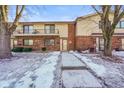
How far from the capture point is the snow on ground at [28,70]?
3.64m

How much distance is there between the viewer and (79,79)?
3623 mm

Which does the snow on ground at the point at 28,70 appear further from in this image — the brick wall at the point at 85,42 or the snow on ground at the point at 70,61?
the brick wall at the point at 85,42

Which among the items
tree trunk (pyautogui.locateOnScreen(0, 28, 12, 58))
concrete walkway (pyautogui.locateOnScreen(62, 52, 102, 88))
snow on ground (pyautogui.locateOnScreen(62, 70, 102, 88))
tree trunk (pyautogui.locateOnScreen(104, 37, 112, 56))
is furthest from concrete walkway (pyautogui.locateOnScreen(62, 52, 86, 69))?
tree trunk (pyautogui.locateOnScreen(0, 28, 12, 58))

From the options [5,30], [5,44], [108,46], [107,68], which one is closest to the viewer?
[107,68]

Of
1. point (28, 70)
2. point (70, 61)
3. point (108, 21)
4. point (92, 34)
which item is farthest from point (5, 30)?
point (108, 21)

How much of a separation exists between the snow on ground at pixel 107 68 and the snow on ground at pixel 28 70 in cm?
56

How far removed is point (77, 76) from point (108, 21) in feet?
5.72

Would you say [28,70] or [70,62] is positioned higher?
[70,62]

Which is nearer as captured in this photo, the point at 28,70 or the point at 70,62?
the point at 28,70

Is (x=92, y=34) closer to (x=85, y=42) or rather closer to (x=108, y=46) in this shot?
(x=85, y=42)

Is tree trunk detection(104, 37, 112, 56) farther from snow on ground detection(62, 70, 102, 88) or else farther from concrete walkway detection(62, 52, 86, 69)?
snow on ground detection(62, 70, 102, 88)

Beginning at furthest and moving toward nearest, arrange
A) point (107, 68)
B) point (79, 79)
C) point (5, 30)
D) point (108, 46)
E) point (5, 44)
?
point (5, 30) < point (5, 44) < point (108, 46) < point (107, 68) < point (79, 79)

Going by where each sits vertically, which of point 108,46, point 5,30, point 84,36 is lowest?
point 108,46

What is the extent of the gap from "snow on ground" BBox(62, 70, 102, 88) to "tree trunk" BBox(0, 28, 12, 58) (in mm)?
1530
